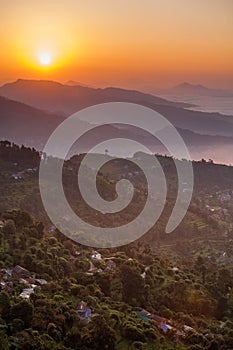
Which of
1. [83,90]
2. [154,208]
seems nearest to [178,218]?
[154,208]

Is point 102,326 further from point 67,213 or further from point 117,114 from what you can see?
point 117,114

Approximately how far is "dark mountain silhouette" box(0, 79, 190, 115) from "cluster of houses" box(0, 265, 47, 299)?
204 feet

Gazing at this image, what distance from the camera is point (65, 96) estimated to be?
243 ft

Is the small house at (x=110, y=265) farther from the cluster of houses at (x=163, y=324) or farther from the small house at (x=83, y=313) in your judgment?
the small house at (x=83, y=313)

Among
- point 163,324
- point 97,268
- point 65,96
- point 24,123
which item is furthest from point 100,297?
point 65,96

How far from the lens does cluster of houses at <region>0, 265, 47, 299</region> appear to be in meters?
6.53

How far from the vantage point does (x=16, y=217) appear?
388 inches

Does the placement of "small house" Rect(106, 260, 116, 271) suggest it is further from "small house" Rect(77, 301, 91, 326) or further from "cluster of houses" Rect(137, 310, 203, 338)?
"small house" Rect(77, 301, 91, 326)

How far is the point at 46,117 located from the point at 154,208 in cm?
3781

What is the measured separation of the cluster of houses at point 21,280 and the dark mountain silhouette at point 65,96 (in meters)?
62.2

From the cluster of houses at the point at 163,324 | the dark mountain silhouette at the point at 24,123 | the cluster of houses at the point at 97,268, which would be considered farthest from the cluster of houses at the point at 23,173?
the dark mountain silhouette at the point at 24,123

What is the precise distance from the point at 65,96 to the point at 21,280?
68956 millimetres

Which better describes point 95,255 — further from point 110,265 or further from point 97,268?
point 97,268

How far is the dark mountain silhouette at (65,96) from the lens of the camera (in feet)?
237
